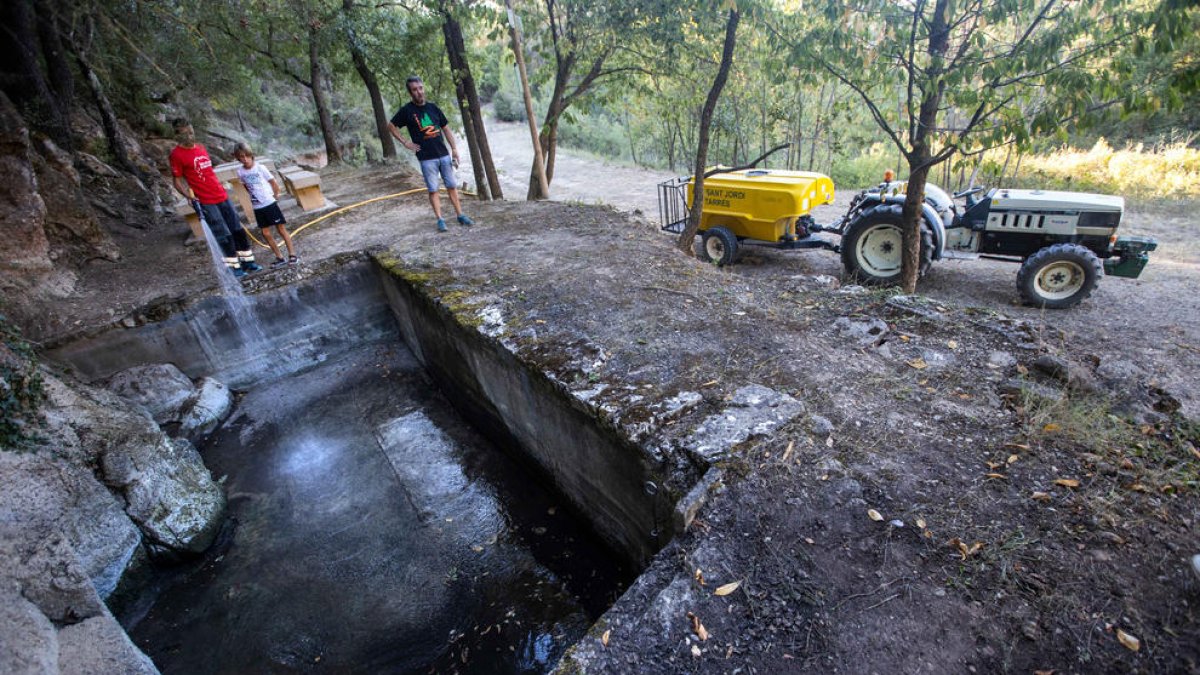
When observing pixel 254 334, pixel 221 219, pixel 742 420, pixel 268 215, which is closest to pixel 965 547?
pixel 742 420

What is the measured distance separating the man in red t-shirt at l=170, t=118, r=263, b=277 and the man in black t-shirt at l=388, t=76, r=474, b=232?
1.80 m

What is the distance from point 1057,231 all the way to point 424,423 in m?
6.96

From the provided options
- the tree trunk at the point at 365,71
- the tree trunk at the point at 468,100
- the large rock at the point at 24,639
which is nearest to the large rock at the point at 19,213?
the large rock at the point at 24,639

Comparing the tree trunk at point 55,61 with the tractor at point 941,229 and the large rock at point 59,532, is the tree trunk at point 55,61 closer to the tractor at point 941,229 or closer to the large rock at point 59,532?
the large rock at point 59,532

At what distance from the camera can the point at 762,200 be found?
292 inches

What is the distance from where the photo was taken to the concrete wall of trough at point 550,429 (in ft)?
9.82

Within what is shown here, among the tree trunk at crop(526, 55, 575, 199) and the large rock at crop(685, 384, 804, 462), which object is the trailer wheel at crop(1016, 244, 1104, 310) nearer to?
the large rock at crop(685, 384, 804, 462)

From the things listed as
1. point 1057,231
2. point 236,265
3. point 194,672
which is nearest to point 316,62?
point 236,265

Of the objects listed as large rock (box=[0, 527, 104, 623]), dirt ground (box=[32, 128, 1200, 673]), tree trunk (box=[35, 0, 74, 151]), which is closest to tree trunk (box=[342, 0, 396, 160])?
tree trunk (box=[35, 0, 74, 151])

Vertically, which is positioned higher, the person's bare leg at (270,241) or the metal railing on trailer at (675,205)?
the person's bare leg at (270,241)

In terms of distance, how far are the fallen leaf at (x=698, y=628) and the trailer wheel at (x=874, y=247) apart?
5.76m

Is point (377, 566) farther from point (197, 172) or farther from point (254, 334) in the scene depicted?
point (197, 172)

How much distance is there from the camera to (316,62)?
11.4 meters

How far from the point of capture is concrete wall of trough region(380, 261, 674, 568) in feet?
9.82
